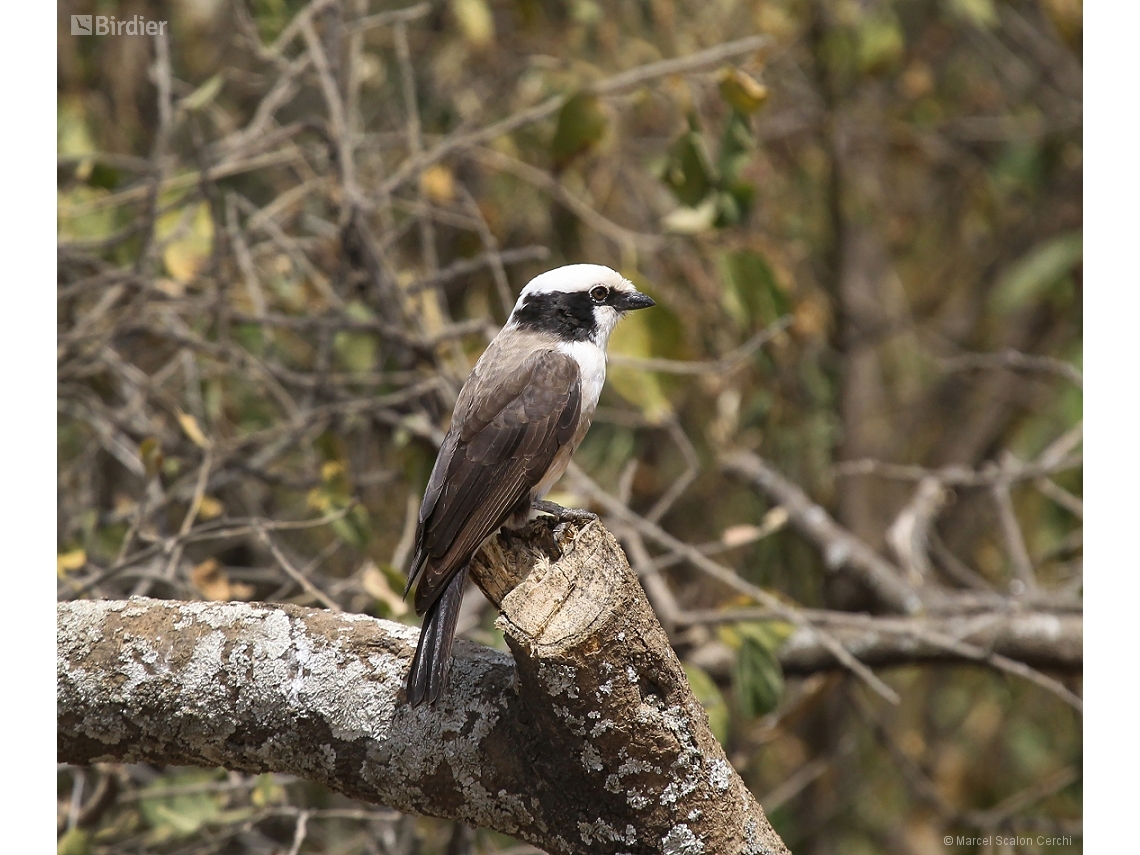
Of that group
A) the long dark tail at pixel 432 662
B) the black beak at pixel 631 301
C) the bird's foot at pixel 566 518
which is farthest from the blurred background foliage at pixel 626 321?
the long dark tail at pixel 432 662

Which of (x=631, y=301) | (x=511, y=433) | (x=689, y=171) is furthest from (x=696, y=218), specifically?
(x=511, y=433)

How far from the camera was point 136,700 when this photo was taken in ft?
7.45

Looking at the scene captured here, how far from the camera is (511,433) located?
2.96 metres

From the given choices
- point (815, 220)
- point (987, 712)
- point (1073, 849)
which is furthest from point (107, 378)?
point (987, 712)

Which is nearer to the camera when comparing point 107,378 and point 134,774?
point 134,774

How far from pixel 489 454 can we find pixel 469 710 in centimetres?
85

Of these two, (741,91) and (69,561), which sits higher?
(741,91)

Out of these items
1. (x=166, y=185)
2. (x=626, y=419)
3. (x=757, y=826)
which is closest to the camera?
(x=757, y=826)

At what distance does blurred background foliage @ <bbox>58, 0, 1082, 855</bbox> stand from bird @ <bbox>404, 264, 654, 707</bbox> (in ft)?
1.38

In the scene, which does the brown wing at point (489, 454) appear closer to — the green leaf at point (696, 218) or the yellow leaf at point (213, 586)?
the yellow leaf at point (213, 586)

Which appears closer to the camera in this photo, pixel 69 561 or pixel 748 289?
pixel 69 561

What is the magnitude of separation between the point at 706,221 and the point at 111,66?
289 centimetres

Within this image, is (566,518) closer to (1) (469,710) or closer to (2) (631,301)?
(1) (469,710)

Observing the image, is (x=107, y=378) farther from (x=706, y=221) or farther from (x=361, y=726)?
(x=361, y=726)
